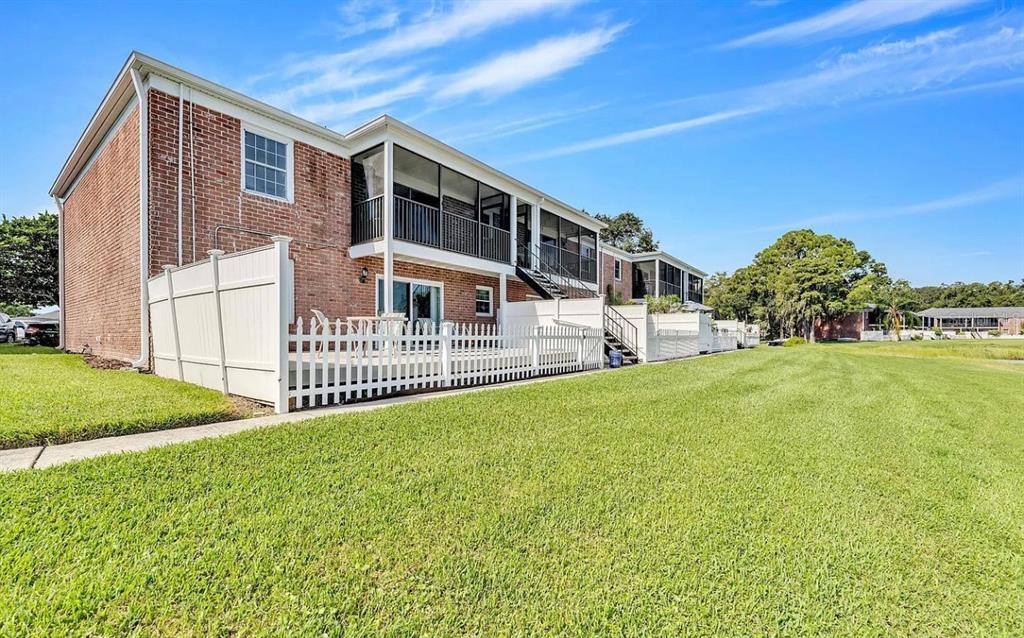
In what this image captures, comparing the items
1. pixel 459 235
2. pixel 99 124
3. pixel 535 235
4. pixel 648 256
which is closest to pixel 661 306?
pixel 648 256

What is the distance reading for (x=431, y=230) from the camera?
1214cm

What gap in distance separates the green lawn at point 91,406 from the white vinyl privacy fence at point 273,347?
47 cm

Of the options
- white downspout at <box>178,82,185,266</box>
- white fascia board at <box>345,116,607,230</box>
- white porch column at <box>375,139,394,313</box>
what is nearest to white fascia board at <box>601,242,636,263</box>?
white fascia board at <box>345,116,607,230</box>

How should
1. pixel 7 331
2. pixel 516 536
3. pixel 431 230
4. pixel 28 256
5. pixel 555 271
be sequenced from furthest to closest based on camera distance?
pixel 28 256 < pixel 7 331 < pixel 555 271 < pixel 431 230 < pixel 516 536

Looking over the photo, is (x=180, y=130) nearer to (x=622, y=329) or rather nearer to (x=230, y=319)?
(x=230, y=319)

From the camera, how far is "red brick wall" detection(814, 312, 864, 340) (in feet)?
156

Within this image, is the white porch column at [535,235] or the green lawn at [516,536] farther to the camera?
the white porch column at [535,235]

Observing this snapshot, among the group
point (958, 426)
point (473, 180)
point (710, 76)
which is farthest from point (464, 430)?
point (710, 76)

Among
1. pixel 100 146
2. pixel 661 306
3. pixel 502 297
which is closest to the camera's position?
pixel 100 146

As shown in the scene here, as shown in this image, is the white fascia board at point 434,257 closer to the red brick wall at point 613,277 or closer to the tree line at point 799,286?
the red brick wall at point 613,277

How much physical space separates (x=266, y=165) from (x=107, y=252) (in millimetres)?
4228

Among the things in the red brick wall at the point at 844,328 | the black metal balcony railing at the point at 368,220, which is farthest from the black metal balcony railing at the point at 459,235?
the red brick wall at the point at 844,328

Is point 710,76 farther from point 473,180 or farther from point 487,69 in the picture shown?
point 473,180

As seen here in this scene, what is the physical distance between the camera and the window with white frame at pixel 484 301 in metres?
15.0
